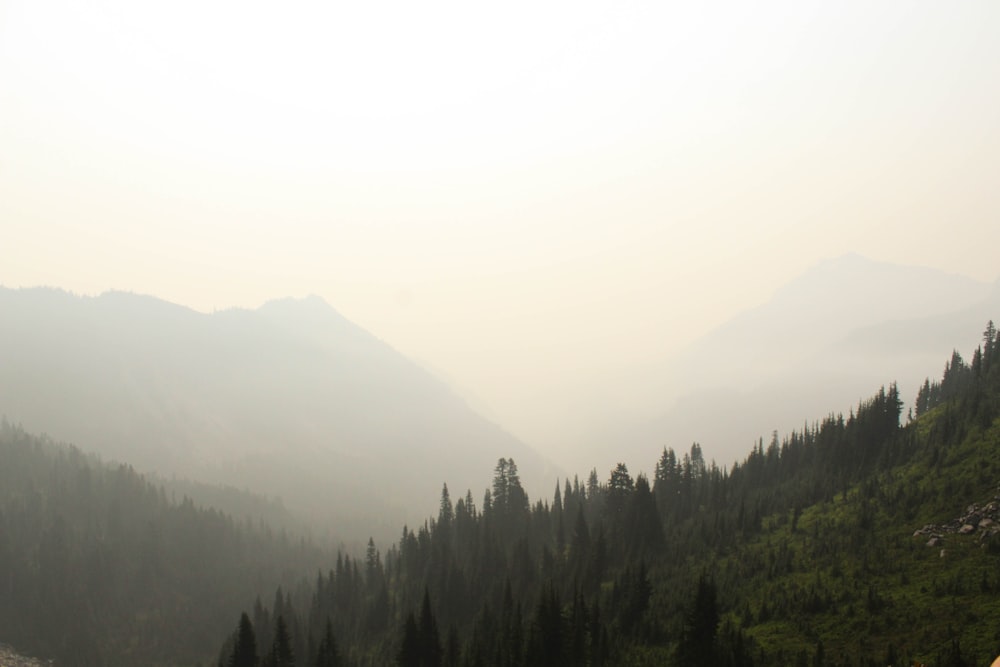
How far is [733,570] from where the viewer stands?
104 meters

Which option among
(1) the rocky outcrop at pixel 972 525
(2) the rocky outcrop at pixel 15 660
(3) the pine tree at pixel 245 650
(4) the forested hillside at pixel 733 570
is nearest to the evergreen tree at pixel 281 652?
(4) the forested hillside at pixel 733 570

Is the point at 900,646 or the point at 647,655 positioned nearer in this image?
the point at 900,646

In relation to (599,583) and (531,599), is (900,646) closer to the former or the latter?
(599,583)

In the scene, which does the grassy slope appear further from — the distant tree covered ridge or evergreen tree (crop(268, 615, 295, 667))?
evergreen tree (crop(268, 615, 295, 667))

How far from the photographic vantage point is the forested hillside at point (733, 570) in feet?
253

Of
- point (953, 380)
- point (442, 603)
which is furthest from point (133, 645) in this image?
point (953, 380)

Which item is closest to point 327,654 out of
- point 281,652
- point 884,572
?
point 281,652

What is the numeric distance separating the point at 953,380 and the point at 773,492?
6736 cm

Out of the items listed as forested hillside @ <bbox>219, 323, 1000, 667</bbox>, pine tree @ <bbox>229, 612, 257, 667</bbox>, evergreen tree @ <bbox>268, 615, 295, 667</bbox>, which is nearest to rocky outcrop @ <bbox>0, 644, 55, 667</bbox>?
forested hillside @ <bbox>219, 323, 1000, 667</bbox>

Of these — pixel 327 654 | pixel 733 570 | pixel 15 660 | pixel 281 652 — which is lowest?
pixel 15 660

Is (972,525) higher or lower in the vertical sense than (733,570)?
higher

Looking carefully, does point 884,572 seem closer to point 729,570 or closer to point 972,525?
point 972,525

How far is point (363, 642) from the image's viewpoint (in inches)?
5320

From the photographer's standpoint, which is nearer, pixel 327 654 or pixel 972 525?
pixel 972 525
